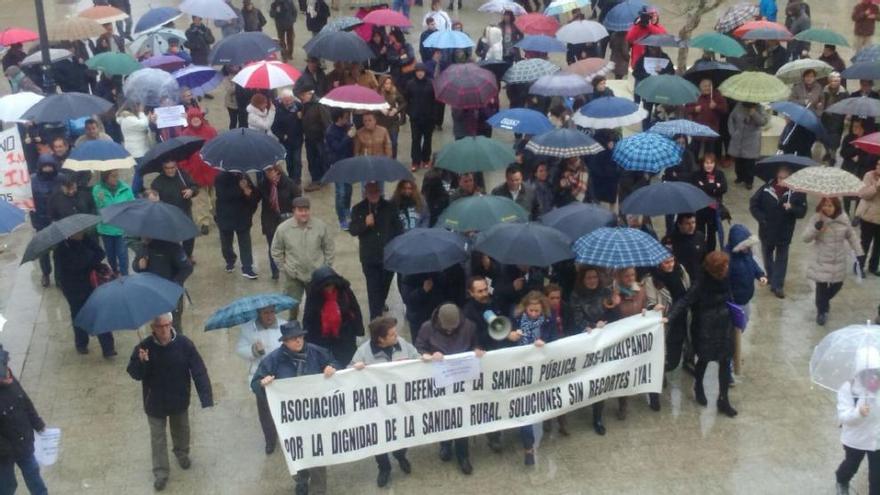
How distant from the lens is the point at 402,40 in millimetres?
18328

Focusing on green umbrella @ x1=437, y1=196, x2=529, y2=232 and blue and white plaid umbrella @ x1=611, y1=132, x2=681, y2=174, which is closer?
green umbrella @ x1=437, y1=196, x2=529, y2=232

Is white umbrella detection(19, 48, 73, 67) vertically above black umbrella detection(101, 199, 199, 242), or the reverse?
white umbrella detection(19, 48, 73, 67)

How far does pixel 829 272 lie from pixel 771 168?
138 centimetres

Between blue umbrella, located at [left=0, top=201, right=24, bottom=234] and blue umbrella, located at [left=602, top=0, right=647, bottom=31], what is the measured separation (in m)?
10.8

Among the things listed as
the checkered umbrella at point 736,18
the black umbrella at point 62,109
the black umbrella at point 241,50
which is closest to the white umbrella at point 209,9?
the black umbrella at point 241,50

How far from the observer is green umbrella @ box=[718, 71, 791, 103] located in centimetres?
1454

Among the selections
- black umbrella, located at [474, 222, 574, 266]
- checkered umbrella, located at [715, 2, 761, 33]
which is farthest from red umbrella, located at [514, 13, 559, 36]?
black umbrella, located at [474, 222, 574, 266]

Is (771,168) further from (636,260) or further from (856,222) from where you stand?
(636,260)

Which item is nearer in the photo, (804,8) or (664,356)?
(664,356)

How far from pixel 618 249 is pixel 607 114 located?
4.30m

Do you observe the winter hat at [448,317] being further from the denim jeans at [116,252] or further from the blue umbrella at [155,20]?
the blue umbrella at [155,20]

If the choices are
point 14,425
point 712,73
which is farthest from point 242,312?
point 712,73

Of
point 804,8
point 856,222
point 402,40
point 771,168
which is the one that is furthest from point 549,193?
point 804,8

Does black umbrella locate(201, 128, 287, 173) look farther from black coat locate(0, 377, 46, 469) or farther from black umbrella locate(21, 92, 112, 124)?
black coat locate(0, 377, 46, 469)
